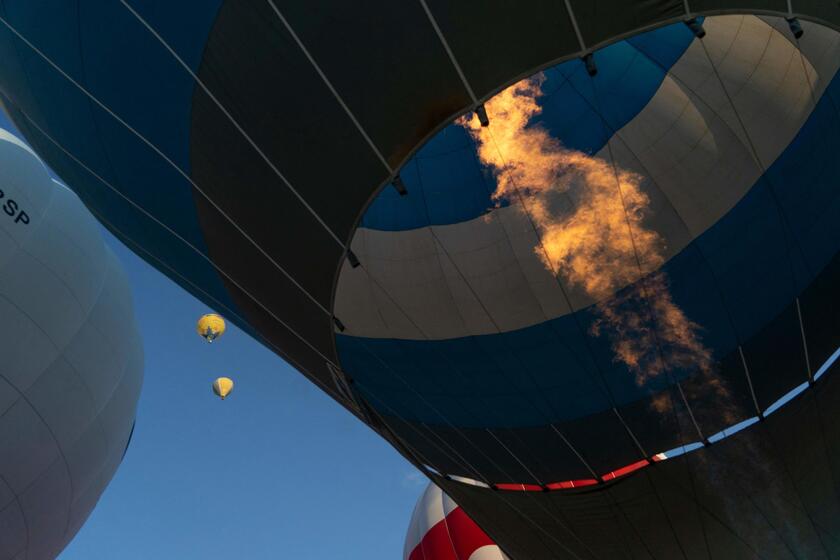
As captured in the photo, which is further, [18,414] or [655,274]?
[18,414]

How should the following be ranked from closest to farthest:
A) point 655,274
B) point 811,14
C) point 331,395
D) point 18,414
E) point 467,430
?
point 811,14 → point 655,274 → point 467,430 → point 331,395 → point 18,414

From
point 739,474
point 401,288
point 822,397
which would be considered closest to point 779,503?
point 739,474

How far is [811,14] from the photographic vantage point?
16.6ft

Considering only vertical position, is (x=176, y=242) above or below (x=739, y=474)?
above

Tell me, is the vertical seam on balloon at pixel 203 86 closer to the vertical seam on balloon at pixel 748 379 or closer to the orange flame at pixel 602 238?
the orange flame at pixel 602 238

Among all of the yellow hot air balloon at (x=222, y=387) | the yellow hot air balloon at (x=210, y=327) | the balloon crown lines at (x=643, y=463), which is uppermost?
the yellow hot air balloon at (x=210, y=327)

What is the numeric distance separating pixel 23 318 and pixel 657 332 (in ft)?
29.8

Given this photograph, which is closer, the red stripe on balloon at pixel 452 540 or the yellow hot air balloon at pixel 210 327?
the red stripe on balloon at pixel 452 540

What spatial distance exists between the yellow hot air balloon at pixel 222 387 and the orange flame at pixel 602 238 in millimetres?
14023

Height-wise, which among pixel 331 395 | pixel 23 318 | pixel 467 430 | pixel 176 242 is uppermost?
pixel 23 318

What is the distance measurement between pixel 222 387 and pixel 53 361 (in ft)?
26.2

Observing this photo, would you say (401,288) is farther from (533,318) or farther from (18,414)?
(18,414)

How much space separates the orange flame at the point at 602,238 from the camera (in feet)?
22.2

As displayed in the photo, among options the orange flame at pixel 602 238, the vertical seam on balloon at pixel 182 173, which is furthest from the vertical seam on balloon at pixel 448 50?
the vertical seam on balloon at pixel 182 173
